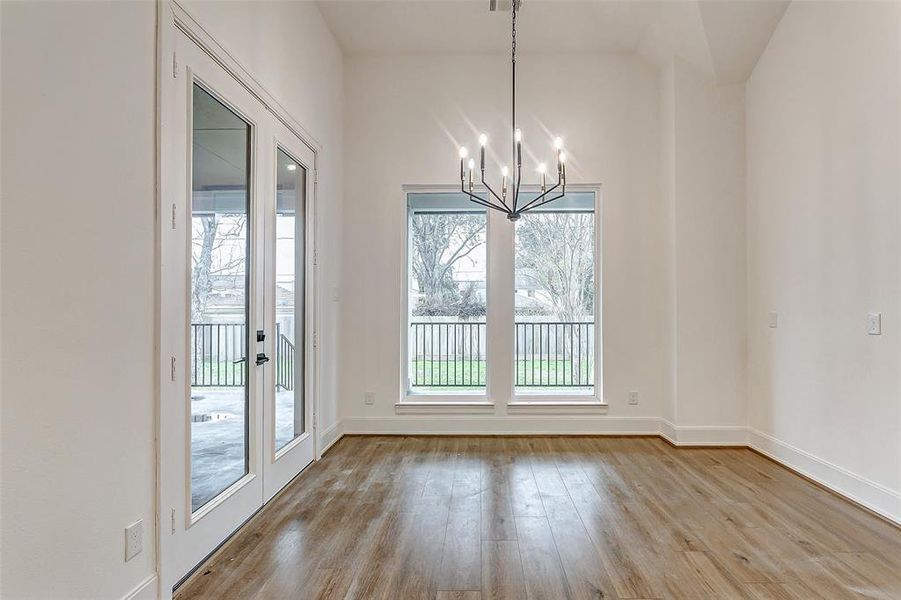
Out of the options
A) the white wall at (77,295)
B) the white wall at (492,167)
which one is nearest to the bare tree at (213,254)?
the white wall at (77,295)

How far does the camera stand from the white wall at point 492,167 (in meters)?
4.60

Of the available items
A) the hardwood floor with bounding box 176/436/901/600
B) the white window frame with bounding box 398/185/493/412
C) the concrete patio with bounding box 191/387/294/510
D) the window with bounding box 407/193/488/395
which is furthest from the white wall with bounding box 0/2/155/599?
the window with bounding box 407/193/488/395

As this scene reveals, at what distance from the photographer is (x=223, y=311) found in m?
2.54

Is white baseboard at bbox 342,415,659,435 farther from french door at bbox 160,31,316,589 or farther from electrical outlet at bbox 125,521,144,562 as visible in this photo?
electrical outlet at bbox 125,521,144,562

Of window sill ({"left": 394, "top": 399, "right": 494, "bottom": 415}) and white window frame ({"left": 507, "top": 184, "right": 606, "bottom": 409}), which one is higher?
white window frame ({"left": 507, "top": 184, "right": 606, "bottom": 409})

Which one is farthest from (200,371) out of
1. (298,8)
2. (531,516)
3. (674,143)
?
(674,143)

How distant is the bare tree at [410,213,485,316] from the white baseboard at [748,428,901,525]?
107 inches

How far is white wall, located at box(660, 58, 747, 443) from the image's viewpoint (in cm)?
422

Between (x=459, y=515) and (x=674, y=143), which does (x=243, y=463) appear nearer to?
(x=459, y=515)

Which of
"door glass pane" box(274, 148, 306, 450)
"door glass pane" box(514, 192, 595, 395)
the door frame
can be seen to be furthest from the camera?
"door glass pane" box(514, 192, 595, 395)

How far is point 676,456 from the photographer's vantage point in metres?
3.94

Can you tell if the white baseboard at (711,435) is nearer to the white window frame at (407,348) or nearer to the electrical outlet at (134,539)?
the white window frame at (407,348)

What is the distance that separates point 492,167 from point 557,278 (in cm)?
128

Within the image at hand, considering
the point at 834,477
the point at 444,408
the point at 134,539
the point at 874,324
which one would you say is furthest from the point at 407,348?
the point at 874,324
